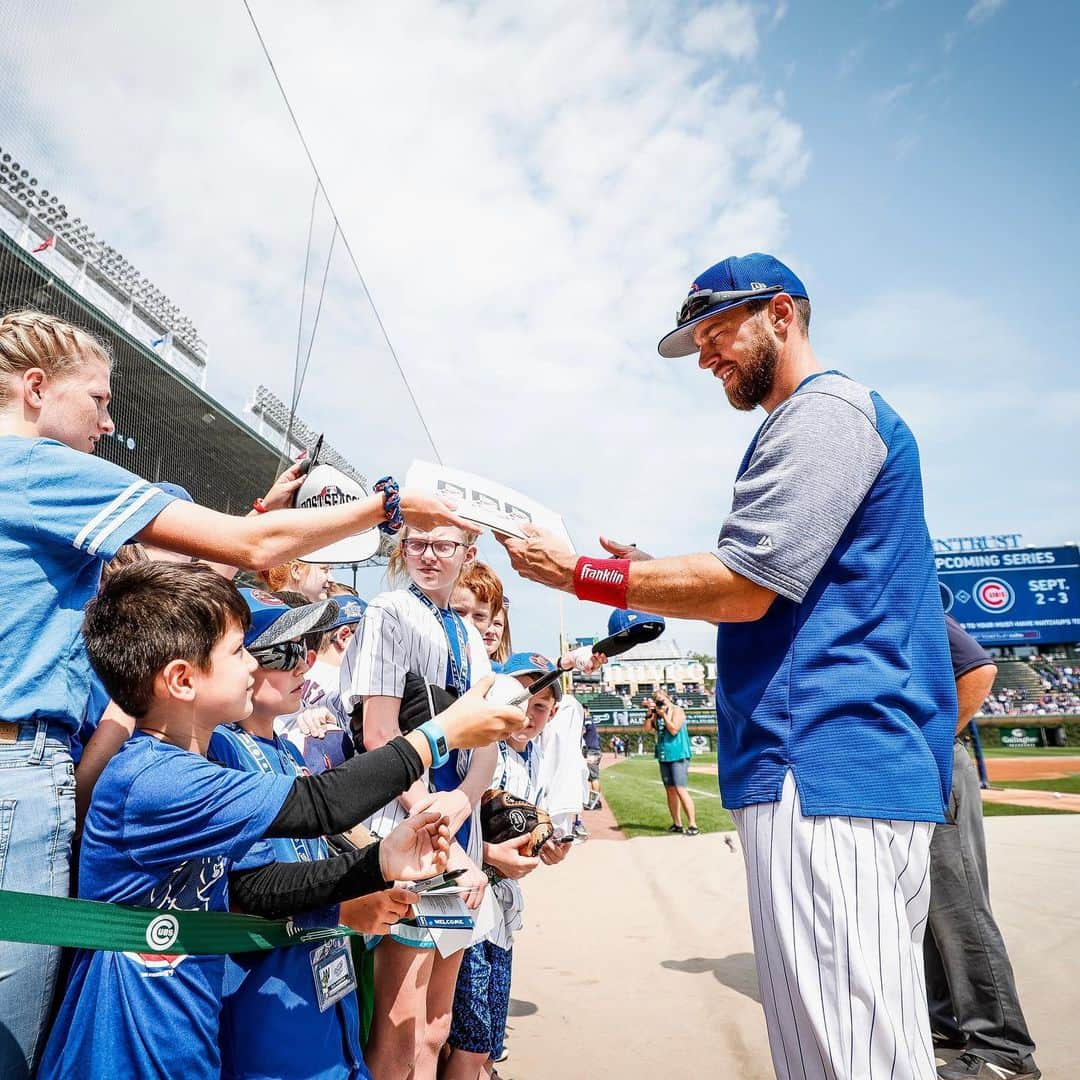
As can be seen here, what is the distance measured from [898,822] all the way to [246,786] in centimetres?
139

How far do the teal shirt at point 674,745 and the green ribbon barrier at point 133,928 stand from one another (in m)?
9.57

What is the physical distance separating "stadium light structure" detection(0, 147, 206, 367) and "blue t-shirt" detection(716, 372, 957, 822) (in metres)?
21.2

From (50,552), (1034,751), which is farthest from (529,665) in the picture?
(1034,751)

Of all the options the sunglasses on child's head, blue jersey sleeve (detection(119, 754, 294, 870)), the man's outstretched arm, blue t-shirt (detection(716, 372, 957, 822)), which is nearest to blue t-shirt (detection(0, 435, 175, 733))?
blue jersey sleeve (detection(119, 754, 294, 870))

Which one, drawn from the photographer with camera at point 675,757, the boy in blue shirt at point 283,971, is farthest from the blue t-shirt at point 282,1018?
the photographer with camera at point 675,757

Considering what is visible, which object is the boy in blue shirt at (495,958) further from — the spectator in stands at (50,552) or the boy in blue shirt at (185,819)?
the spectator in stands at (50,552)

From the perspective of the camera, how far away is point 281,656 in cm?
201

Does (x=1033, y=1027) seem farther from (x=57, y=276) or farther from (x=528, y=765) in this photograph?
(x=57, y=276)

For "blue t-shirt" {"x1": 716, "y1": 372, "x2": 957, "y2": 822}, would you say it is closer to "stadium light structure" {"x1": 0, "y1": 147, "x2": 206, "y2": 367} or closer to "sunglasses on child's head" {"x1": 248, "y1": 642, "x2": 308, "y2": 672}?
"sunglasses on child's head" {"x1": 248, "y1": 642, "x2": 308, "y2": 672}

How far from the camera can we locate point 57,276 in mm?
16938

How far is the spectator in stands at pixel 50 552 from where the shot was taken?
137 centimetres

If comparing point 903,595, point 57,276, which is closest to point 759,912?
point 903,595

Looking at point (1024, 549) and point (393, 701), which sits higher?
point (1024, 549)

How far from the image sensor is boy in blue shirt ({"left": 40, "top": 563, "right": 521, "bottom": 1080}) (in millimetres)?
1410
